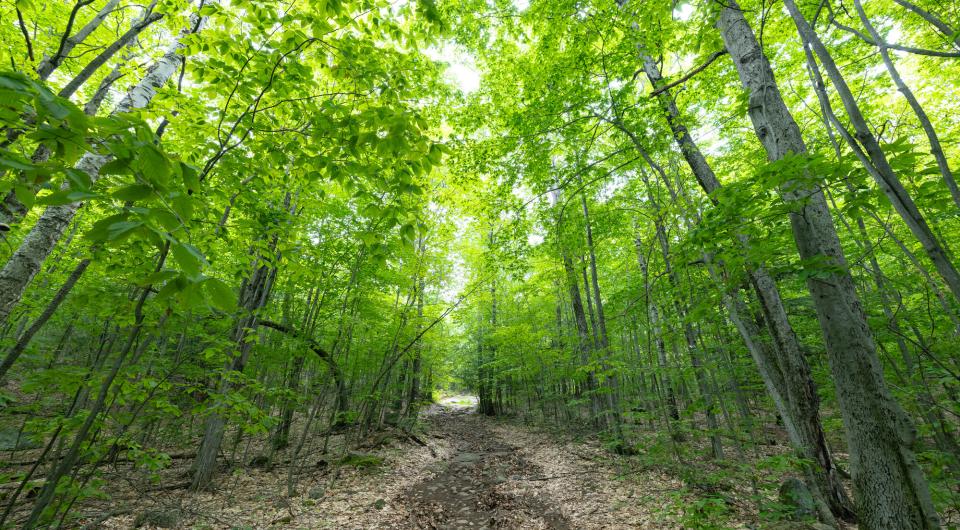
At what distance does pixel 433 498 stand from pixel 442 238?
7.54 m

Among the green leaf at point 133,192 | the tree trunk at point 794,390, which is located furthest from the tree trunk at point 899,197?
the green leaf at point 133,192

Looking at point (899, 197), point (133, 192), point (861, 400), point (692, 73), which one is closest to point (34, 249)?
point (133, 192)

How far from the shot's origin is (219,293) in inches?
45.8

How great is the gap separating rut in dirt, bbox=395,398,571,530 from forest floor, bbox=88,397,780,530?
0.8 inches

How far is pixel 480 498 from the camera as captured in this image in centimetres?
667

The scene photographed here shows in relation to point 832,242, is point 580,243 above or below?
above

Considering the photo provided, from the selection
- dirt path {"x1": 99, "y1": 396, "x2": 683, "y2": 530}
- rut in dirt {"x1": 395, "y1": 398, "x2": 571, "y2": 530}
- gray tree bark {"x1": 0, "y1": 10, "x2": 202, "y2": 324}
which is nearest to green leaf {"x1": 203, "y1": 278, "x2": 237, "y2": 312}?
gray tree bark {"x1": 0, "y1": 10, "x2": 202, "y2": 324}

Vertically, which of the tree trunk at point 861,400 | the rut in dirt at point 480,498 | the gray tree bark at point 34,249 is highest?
the gray tree bark at point 34,249

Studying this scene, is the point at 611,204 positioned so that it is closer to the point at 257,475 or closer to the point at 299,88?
the point at 299,88

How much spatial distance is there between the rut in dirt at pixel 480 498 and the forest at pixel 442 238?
0.29ft

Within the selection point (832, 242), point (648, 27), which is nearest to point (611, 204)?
point (648, 27)

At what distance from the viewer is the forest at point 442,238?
2.20 metres

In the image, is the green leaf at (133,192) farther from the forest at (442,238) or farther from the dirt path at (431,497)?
the dirt path at (431,497)

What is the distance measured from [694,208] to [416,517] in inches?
251
